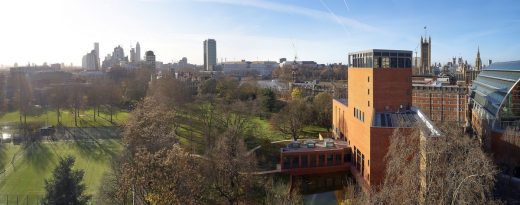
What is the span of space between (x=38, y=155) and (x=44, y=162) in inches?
99.0

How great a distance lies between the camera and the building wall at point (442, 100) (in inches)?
2099

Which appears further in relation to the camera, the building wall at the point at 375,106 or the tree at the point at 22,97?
the tree at the point at 22,97

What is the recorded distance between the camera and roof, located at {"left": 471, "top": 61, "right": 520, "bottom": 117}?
36897mm

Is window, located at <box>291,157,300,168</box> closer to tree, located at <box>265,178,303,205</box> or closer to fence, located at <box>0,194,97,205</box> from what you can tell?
tree, located at <box>265,178,303,205</box>

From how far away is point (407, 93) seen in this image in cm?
2912

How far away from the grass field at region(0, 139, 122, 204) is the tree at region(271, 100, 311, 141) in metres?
16.2

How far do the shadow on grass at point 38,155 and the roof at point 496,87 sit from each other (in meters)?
37.1

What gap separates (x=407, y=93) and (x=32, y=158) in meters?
29.1

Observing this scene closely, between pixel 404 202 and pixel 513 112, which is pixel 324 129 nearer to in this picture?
pixel 513 112

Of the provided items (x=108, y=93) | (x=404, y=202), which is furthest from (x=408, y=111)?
(x=108, y=93)

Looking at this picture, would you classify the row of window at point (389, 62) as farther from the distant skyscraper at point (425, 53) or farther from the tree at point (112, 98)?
the distant skyscraper at point (425, 53)

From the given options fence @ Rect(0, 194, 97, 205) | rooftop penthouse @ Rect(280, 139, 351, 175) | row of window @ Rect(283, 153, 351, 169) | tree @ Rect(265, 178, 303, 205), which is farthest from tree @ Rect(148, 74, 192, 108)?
tree @ Rect(265, 178, 303, 205)

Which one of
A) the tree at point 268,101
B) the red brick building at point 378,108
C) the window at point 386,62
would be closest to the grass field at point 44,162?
the red brick building at point 378,108

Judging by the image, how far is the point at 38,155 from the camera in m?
33.8
